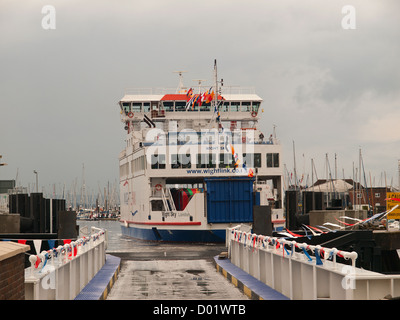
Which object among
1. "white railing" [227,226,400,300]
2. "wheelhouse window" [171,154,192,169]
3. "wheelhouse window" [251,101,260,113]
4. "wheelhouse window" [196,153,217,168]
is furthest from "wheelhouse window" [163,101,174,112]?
"white railing" [227,226,400,300]

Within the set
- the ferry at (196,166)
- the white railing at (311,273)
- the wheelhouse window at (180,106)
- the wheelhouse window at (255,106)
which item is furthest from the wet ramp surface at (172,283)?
the wheelhouse window at (255,106)

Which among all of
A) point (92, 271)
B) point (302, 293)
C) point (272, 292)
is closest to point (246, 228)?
point (92, 271)

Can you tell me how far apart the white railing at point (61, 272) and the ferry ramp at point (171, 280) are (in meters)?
0.95

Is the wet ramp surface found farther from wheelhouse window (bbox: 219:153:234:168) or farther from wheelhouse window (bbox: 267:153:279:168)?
wheelhouse window (bbox: 267:153:279:168)

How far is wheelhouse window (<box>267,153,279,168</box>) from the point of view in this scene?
42.9m

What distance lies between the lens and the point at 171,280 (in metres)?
18.4

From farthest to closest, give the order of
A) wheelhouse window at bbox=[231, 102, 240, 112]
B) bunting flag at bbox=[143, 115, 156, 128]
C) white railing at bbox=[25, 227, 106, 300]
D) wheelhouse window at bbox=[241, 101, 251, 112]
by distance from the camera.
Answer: wheelhouse window at bbox=[241, 101, 251, 112] → wheelhouse window at bbox=[231, 102, 240, 112] → bunting flag at bbox=[143, 115, 156, 128] → white railing at bbox=[25, 227, 106, 300]

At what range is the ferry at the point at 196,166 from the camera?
37375 mm

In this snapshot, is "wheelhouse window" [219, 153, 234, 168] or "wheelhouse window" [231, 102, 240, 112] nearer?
"wheelhouse window" [219, 153, 234, 168]

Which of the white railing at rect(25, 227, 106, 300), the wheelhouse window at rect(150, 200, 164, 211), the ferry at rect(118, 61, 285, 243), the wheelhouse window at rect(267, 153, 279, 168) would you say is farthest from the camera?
the wheelhouse window at rect(267, 153, 279, 168)

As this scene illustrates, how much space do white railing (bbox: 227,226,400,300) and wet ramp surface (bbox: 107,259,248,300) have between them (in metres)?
0.92

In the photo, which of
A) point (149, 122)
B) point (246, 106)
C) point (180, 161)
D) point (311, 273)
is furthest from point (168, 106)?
point (311, 273)
